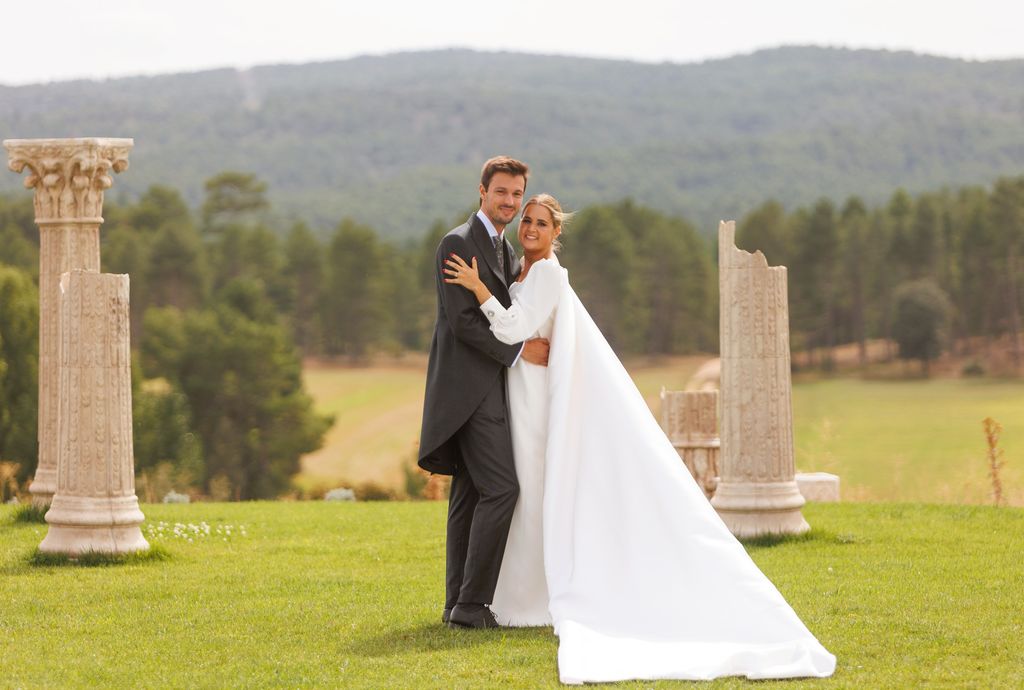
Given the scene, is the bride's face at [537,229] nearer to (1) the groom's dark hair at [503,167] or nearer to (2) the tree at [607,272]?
(1) the groom's dark hair at [503,167]

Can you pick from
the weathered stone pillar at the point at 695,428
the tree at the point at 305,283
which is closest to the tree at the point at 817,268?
the tree at the point at 305,283

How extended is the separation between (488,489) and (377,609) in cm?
140

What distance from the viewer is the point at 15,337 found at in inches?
1583

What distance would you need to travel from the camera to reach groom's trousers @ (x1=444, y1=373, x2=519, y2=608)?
7602mm

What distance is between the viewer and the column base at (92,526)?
10.6m

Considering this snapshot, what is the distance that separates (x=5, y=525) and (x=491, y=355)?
6.57 meters

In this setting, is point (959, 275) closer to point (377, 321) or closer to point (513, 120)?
point (377, 321)

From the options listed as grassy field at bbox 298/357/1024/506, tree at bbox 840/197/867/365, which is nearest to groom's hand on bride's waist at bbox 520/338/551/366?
grassy field at bbox 298/357/1024/506

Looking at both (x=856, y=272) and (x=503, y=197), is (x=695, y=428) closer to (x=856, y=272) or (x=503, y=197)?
(x=503, y=197)

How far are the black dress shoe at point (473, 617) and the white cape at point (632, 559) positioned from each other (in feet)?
1.63

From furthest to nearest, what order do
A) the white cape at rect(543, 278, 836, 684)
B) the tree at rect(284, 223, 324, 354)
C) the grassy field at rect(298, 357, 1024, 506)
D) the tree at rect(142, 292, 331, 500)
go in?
the tree at rect(284, 223, 324, 354) < the tree at rect(142, 292, 331, 500) < the grassy field at rect(298, 357, 1024, 506) < the white cape at rect(543, 278, 836, 684)

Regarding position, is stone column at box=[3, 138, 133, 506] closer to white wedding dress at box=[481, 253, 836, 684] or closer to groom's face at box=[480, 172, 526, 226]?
groom's face at box=[480, 172, 526, 226]

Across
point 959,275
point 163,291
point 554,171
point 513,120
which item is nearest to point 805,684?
point 163,291

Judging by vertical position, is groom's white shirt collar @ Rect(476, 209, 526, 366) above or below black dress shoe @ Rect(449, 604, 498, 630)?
above
